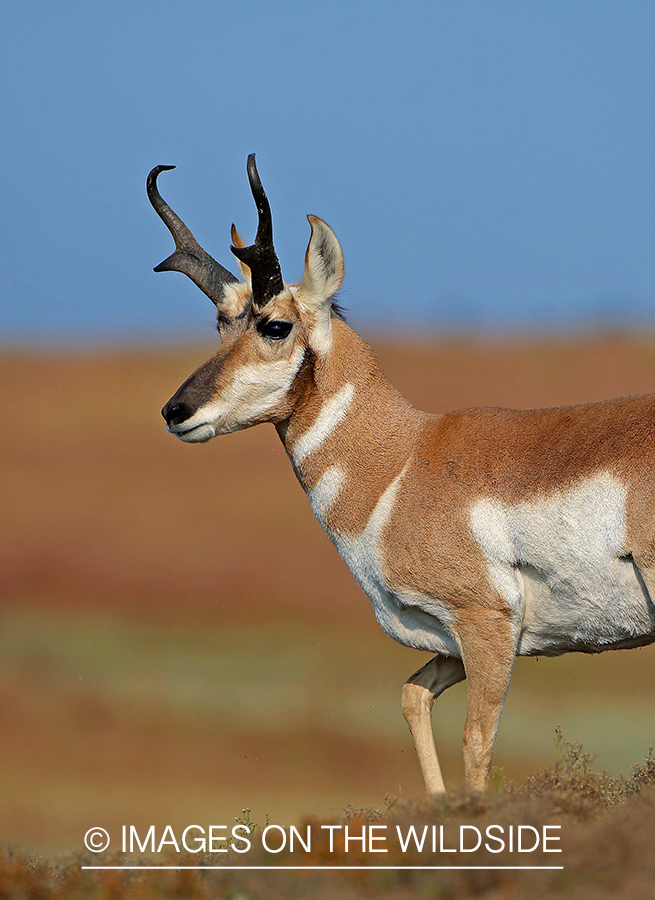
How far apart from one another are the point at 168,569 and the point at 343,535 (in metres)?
23.2

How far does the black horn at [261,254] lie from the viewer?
8191mm

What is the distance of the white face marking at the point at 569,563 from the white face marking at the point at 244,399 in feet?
5.62

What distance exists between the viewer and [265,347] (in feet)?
27.2

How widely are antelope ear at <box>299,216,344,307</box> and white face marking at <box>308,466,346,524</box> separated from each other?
124 cm

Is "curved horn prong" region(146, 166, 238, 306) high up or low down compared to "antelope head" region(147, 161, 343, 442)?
up

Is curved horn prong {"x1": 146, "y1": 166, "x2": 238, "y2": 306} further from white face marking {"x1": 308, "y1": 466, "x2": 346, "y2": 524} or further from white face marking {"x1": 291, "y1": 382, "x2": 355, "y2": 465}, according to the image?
white face marking {"x1": 308, "y1": 466, "x2": 346, "y2": 524}

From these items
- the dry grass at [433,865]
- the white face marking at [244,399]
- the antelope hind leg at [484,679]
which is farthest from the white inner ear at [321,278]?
the dry grass at [433,865]

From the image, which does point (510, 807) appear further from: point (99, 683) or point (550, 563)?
point (99, 683)

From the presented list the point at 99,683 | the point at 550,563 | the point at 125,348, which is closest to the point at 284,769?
the point at 99,683

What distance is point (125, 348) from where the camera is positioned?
185 ft

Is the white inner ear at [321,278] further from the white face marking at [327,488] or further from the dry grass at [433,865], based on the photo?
the dry grass at [433,865]

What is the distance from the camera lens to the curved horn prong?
29.6 ft

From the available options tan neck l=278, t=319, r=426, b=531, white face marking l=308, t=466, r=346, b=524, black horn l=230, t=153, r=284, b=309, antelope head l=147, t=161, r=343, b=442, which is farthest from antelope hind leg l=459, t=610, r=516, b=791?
black horn l=230, t=153, r=284, b=309

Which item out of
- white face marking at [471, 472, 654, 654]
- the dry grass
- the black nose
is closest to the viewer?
the dry grass
